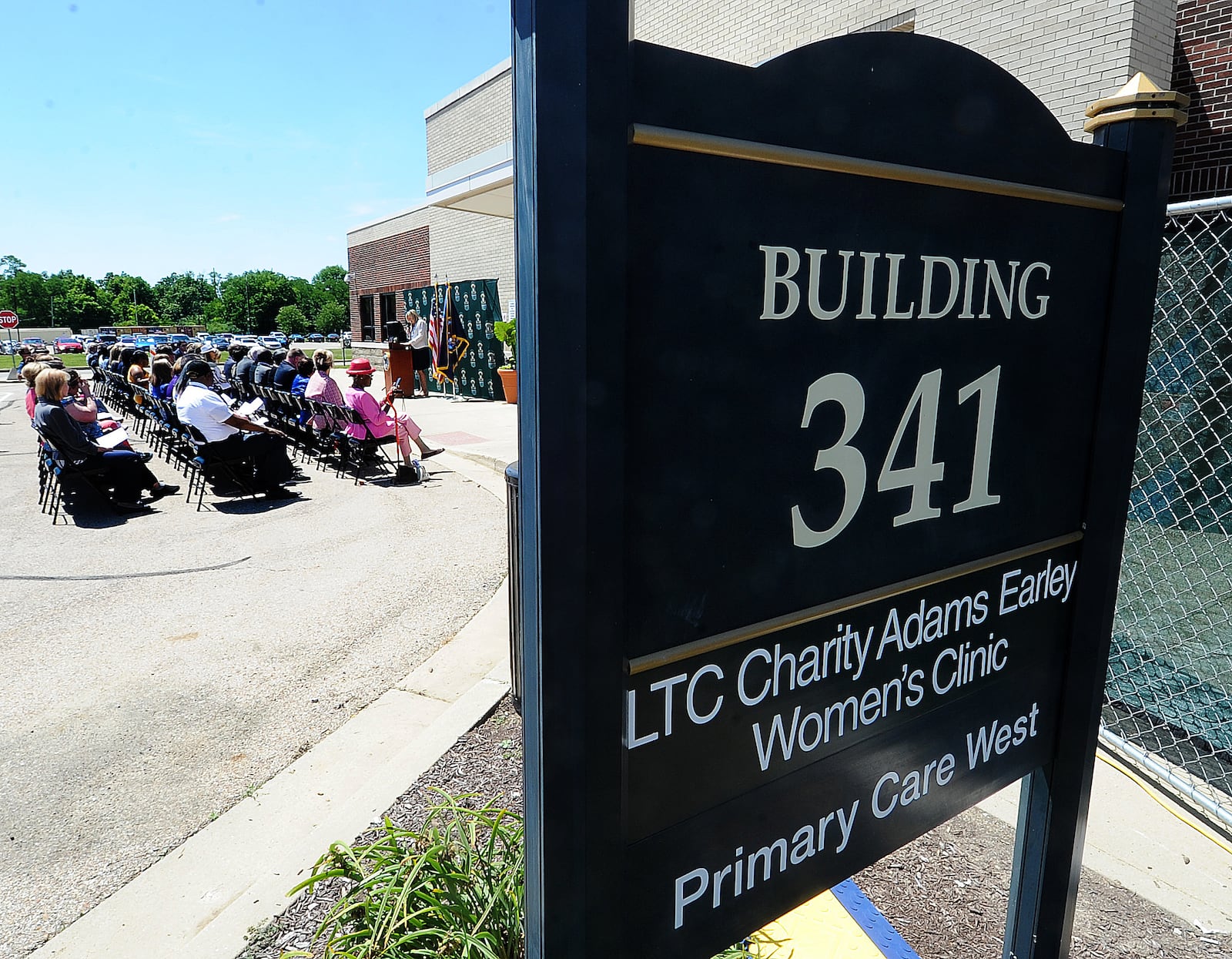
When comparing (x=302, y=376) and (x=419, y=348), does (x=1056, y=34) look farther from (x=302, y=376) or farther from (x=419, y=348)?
(x=419, y=348)

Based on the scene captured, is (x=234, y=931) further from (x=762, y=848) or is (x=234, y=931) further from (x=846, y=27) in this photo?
(x=846, y=27)

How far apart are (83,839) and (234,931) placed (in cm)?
103

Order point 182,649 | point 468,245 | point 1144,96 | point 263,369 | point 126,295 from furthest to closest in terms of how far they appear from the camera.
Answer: point 126,295 → point 468,245 → point 263,369 → point 182,649 → point 1144,96

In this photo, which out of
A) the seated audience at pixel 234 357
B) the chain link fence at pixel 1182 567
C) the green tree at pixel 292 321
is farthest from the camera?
the green tree at pixel 292 321

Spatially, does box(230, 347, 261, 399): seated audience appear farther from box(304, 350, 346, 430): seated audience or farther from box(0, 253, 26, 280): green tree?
box(0, 253, 26, 280): green tree

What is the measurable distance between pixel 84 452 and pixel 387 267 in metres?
18.7

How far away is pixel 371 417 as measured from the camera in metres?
9.90

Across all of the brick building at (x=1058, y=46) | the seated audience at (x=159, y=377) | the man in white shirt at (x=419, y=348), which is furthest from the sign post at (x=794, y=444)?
the man in white shirt at (x=419, y=348)

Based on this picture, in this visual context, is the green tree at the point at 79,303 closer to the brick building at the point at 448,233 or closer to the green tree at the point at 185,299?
the green tree at the point at 185,299

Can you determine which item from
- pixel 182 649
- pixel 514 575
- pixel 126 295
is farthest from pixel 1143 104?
pixel 126 295

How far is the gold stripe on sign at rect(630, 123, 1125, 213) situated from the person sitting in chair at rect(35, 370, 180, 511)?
27.9 feet

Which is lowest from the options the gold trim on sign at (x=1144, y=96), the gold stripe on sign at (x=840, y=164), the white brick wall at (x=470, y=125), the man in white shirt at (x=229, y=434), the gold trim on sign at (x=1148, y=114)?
the man in white shirt at (x=229, y=434)

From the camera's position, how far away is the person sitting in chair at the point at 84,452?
7715mm

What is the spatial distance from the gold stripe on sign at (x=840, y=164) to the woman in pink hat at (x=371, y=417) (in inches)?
342
